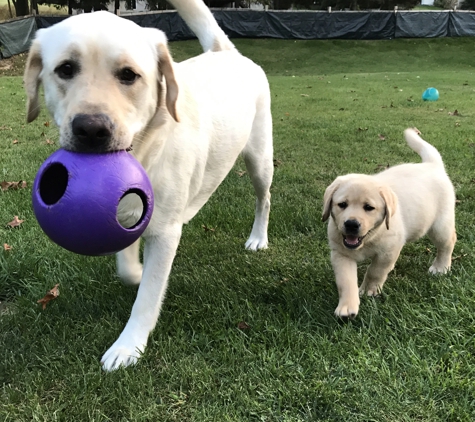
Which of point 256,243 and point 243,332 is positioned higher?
point 243,332

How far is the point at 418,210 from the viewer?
122 inches

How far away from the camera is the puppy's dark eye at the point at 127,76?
7.20 ft

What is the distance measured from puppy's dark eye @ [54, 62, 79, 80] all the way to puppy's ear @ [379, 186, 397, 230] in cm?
184

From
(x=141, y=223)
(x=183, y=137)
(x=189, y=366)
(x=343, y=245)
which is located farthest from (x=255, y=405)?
(x=183, y=137)

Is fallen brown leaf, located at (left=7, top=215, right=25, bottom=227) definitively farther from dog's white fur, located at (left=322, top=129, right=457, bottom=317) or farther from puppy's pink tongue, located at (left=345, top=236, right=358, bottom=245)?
puppy's pink tongue, located at (left=345, top=236, right=358, bottom=245)

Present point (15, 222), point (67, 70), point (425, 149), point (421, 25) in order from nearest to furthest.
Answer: point (67, 70) → point (425, 149) → point (15, 222) → point (421, 25)

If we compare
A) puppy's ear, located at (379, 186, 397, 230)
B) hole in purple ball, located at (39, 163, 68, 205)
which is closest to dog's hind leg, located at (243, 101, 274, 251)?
puppy's ear, located at (379, 186, 397, 230)

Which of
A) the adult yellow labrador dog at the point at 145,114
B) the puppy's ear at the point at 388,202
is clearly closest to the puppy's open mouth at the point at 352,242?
the puppy's ear at the point at 388,202

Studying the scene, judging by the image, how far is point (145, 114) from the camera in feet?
7.67

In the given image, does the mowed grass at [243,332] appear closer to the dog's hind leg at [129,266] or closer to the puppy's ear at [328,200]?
the dog's hind leg at [129,266]

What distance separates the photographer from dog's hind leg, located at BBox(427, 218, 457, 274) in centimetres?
323

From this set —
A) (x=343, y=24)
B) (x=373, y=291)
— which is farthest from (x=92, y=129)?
(x=343, y=24)

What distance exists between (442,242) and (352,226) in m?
0.87

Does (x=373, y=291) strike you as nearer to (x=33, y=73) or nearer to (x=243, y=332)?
(x=243, y=332)
